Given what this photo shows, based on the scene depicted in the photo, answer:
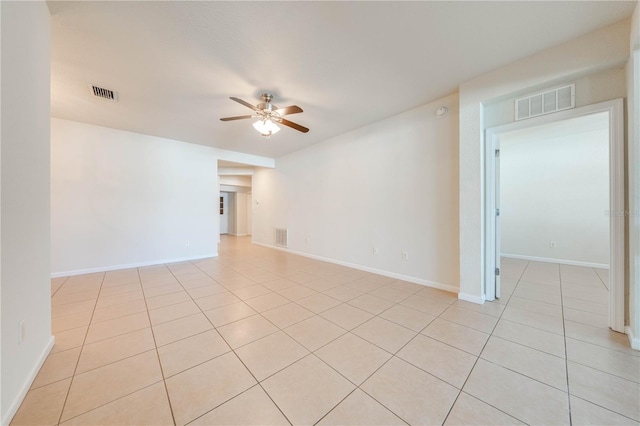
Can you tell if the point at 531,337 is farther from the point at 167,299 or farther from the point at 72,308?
the point at 72,308

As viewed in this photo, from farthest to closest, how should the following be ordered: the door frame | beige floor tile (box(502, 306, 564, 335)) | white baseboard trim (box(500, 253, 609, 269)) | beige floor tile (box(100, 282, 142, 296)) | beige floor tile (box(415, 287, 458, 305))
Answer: white baseboard trim (box(500, 253, 609, 269)), beige floor tile (box(100, 282, 142, 296)), beige floor tile (box(415, 287, 458, 305)), beige floor tile (box(502, 306, 564, 335)), the door frame

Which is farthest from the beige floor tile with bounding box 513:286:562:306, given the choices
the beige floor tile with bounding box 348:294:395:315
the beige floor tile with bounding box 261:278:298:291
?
the beige floor tile with bounding box 261:278:298:291

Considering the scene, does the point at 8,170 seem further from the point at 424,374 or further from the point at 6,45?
the point at 424,374

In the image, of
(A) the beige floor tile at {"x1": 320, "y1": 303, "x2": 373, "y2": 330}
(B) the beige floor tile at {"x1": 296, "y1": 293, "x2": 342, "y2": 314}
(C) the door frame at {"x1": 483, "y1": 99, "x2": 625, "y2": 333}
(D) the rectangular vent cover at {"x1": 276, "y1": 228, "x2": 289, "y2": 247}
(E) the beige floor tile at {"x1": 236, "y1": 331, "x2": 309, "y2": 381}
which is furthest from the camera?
(D) the rectangular vent cover at {"x1": 276, "y1": 228, "x2": 289, "y2": 247}

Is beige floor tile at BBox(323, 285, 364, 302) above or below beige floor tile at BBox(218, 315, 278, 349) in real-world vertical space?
above

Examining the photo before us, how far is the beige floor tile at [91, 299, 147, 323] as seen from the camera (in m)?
2.37

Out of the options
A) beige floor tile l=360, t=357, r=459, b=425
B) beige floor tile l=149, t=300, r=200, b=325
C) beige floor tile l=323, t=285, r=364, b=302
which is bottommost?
beige floor tile l=360, t=357, r=459, b=425

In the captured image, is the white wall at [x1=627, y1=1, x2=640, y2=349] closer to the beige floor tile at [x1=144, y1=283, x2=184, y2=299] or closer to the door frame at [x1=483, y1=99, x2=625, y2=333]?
the door frame at [x1=483, y1=99, x2=625, y2=333]

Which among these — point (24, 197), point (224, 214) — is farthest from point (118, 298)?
point (224, 214)

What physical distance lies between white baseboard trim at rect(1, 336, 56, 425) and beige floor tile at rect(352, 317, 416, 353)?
7.26ft

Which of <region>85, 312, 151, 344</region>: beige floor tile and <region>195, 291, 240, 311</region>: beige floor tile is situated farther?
<region>195, 291, 240, 311</region>: beige floor tile

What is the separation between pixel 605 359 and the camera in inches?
66.3

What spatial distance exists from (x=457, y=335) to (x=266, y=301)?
213 cm

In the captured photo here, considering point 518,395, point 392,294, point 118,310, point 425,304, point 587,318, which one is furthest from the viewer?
point 392,294
